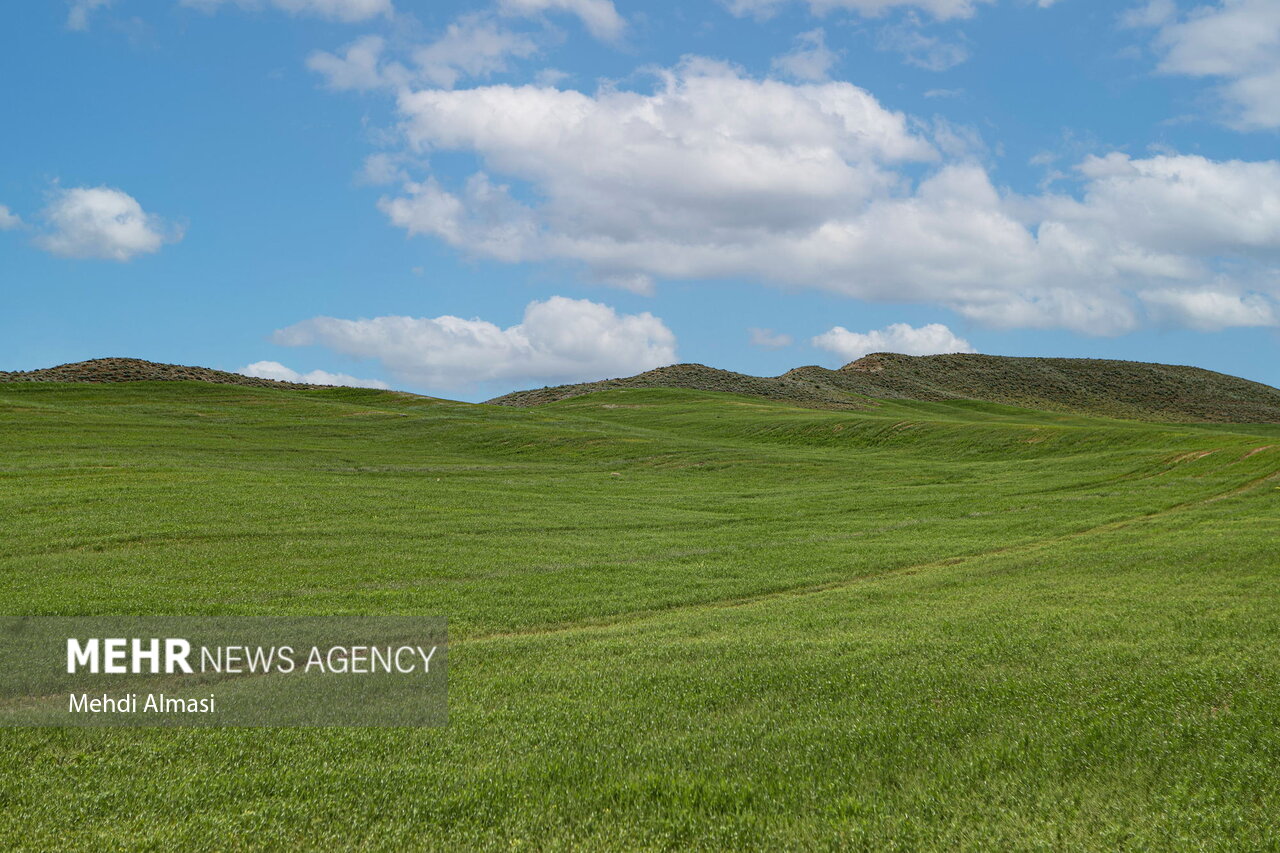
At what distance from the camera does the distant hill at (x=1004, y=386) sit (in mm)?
114812

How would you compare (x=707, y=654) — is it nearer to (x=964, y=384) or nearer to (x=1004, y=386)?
(x=964, y=384)

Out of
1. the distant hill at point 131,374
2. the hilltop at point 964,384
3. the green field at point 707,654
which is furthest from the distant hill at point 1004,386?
the green field at point 707,654

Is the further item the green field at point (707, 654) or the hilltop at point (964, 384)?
the hilltop at point (964, 384)

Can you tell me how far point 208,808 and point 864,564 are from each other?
19.9 meters

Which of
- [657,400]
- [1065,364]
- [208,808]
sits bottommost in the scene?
[208,808]

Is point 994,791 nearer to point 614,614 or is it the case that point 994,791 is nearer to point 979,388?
point 614,614

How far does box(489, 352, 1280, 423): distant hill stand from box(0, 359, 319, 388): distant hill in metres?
32.8

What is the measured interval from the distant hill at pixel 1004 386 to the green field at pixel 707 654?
6859cm

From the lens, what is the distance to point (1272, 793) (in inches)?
333

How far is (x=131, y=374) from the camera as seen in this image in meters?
89.1

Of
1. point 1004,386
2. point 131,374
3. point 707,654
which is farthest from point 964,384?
point 707,654

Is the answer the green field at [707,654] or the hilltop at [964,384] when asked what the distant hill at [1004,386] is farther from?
the green field at [707,654]

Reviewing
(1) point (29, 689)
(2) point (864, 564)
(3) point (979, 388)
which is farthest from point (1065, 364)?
(1) point (29, 689)

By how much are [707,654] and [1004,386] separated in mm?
133453
